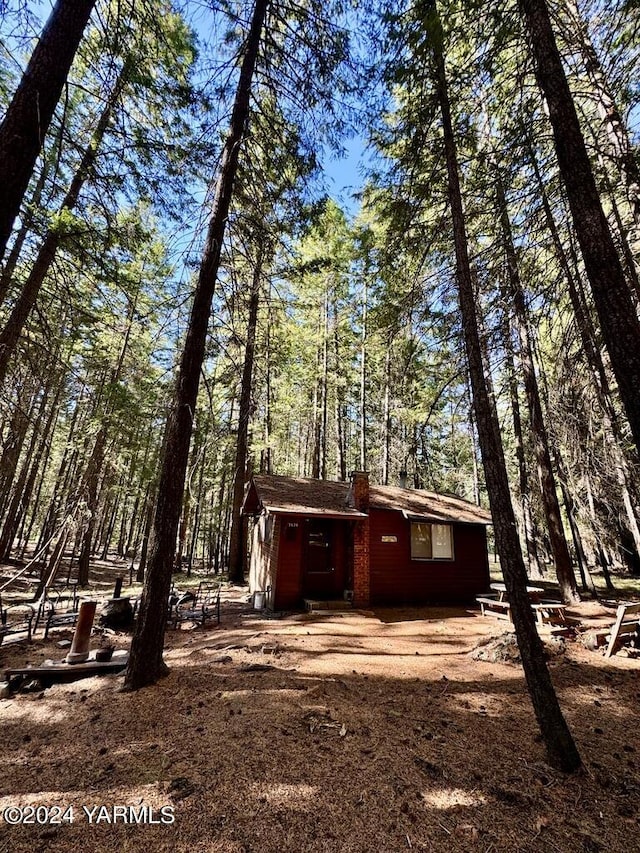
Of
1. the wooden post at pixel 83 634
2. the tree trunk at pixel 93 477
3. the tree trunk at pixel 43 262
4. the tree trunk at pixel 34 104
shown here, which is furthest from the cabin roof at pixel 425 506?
the tree trunk at pixel 34 104

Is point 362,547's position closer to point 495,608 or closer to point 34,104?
point 495,608

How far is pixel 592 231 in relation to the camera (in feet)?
10.9

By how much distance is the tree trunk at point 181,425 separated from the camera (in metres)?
5.12

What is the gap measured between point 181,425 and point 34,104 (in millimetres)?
3668

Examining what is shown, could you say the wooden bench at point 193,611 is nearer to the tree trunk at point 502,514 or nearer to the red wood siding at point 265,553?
the red wood siding at point 265,553

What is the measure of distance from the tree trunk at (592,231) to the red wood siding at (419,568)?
9.49 meters

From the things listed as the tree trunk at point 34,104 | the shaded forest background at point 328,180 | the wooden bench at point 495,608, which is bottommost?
the wooden bench at point 495,608

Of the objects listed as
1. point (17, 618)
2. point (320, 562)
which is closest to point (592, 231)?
point (320, 562)

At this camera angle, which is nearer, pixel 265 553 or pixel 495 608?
pixel 495 608

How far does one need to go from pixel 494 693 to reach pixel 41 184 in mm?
10646

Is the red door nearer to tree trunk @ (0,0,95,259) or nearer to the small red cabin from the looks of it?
the small red cabin

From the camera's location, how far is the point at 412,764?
11.1 feet

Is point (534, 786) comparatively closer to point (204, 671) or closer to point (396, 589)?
point (204, 671)

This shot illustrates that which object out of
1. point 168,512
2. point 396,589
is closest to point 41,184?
point 168,512
